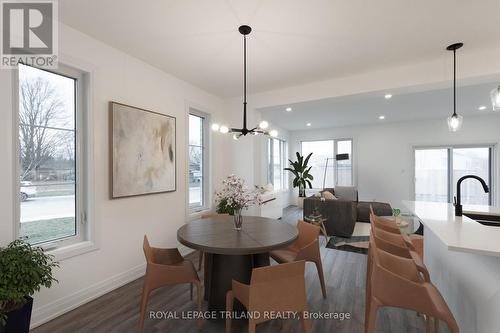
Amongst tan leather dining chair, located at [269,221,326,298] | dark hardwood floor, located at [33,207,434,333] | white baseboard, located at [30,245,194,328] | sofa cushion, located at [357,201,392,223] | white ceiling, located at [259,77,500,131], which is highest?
white ceiling, located at [259,77,500,131]

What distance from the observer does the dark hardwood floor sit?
1983mm

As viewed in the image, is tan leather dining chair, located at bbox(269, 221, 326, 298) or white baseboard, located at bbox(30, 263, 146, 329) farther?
tan leather dining chair, located at bbox(269, 221, 326, 298)

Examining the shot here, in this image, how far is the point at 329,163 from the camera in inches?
314

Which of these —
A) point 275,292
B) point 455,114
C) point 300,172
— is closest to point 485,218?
point 455,114

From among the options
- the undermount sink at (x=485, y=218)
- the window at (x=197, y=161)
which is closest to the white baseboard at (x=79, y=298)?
the window at (x=197, y=161)

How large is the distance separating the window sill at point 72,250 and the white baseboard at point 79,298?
1.27 feet

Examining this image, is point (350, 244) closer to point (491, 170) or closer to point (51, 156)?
point (51, 156)

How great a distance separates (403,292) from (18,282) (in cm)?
243

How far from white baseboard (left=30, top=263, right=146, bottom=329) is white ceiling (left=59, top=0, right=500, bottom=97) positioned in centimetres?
265

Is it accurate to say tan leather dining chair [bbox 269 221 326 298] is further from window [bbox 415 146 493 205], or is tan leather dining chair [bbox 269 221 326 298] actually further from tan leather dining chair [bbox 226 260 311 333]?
window [bbox 415 146 493 205]

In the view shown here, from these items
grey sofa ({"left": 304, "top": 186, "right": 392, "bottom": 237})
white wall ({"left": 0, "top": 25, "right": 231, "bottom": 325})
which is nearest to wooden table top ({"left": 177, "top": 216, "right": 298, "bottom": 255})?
white wall ({"left": 0, "top": 25, "right": 231, "bottom": 325})

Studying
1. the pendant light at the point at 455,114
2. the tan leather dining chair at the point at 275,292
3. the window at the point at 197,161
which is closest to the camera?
the tan leather dining chair at the point at 275,292

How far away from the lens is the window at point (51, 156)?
2.08m

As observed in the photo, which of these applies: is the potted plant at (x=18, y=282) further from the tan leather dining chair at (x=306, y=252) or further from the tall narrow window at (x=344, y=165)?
the tall narrow window at (x=344, y=165)
